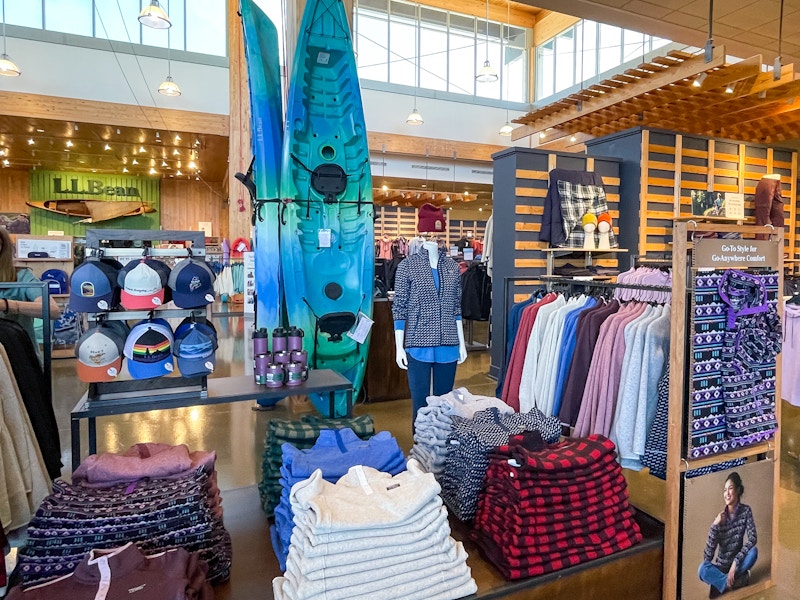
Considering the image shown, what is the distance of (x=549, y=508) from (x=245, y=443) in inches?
110

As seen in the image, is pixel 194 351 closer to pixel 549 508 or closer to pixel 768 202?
pixel 549 508

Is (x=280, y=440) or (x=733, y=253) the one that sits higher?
(x=733, y=253)

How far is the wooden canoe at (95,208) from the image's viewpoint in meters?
16.4

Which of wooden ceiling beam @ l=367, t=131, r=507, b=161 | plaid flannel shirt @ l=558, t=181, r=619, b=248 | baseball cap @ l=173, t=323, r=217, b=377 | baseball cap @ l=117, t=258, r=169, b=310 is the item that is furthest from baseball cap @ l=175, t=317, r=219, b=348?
wooden ceiling beam @ l=367, t=131, r=507, b=161

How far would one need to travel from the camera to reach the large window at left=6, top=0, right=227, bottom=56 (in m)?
9.99

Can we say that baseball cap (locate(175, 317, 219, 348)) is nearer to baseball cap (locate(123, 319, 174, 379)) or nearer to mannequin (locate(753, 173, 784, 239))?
baseball cap (locate(123, 319, 174, 379))

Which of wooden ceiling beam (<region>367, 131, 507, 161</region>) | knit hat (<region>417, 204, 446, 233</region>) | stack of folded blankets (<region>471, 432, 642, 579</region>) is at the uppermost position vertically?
wooden ceiling beam (<region>367, 131, 507, 161</region>)

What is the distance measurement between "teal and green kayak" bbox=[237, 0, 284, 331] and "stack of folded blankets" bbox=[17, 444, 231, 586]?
2411 millimetres

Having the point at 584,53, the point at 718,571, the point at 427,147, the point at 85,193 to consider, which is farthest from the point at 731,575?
the point at 85,193

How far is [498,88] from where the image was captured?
46.2 ft

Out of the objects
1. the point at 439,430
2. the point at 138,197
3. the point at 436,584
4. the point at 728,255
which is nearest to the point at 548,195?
the point at 728,255

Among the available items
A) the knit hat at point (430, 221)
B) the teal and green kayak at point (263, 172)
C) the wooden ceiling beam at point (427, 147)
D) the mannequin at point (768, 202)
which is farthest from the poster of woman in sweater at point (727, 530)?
the wooden ceiling beam at point (427, 147)

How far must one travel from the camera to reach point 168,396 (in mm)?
2117

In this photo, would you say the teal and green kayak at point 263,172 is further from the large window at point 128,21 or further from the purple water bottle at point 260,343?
the large window at point 128,21
